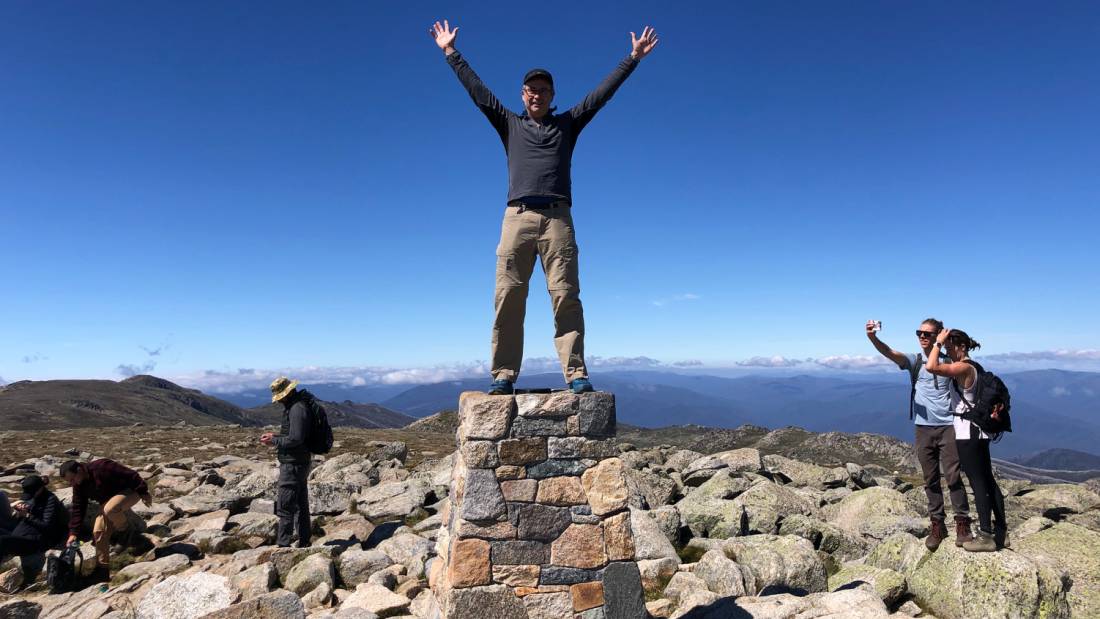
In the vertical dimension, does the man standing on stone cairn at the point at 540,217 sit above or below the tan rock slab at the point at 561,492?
above

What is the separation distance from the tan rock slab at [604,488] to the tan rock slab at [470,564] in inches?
56.3

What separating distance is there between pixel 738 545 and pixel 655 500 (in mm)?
4900

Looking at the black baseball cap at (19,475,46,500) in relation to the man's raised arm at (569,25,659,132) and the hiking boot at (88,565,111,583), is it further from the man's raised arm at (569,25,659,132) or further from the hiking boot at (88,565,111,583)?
the man's raised arm at (569,25,659,132)

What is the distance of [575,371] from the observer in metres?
7.63

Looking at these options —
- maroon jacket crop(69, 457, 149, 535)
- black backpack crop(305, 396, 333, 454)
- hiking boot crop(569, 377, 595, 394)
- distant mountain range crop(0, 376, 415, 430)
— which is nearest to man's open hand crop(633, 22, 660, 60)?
hiking boot crop(569, 377, 595, 394)

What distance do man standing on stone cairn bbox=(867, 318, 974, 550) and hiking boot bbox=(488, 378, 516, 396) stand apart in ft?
18.6

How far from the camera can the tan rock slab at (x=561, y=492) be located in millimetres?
7191

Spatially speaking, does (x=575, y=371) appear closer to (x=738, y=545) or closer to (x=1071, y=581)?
(x=738, y=545)

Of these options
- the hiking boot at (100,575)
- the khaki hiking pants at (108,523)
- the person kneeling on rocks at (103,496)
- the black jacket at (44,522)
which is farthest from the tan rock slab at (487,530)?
the black jacket at (44,522)

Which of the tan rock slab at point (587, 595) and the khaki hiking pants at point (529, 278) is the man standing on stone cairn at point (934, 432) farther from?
the tan rock slab at point (587, 595)

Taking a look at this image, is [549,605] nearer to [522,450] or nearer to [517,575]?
[517,575]

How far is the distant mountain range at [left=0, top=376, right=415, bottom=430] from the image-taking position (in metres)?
105

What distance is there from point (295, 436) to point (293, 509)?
5.88ft

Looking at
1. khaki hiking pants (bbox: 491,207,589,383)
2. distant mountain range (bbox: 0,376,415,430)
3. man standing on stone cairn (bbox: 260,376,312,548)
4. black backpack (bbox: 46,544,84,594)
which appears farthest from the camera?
distant mountain range (bbox: 0,376,415,430)
